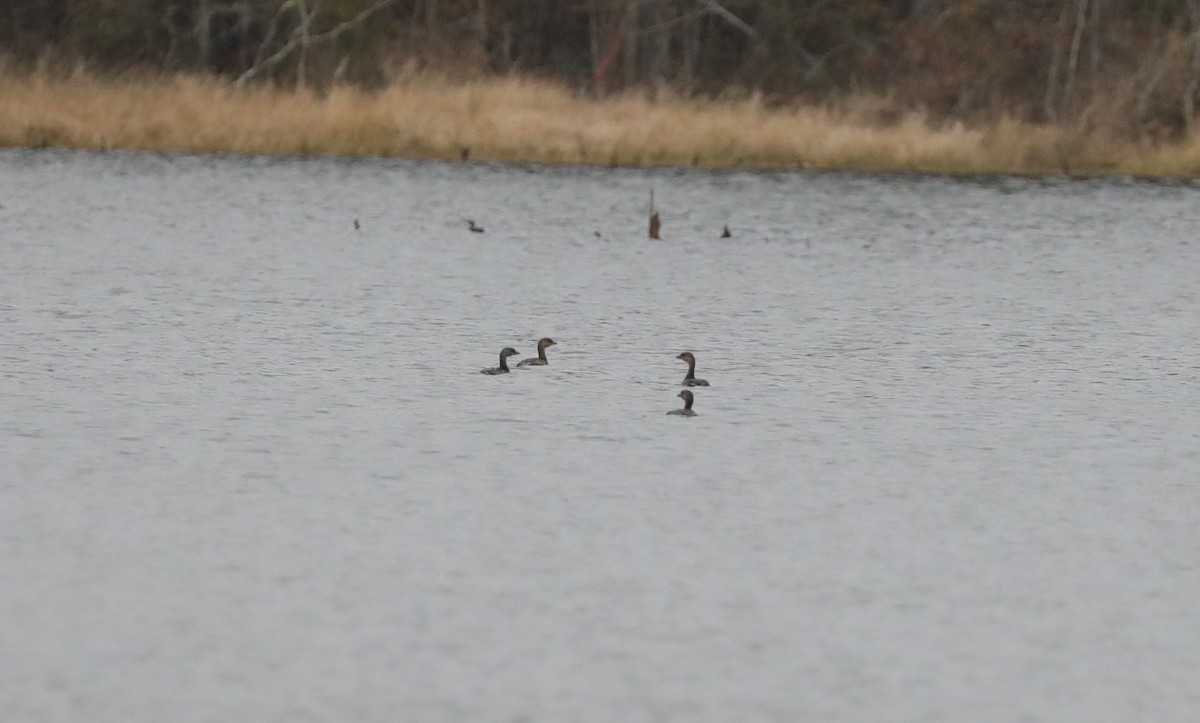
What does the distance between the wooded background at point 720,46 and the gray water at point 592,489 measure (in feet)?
50.5

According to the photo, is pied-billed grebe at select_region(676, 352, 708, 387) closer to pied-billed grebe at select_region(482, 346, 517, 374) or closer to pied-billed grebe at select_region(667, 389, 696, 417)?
pied-billed grebe at select_region(667, 389, 696, 417)

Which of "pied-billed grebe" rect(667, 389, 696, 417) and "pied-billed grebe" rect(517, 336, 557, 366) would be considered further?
"pied-billed grebe" rect(517, 336, 557, 366)

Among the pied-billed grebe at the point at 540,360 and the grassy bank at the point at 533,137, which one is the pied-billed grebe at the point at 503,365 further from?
the grassy bank at the point at 533,137

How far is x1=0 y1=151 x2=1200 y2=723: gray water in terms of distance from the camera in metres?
6.53

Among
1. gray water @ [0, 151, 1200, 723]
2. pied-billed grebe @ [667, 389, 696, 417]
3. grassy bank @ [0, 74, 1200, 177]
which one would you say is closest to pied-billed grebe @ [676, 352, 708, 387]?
gray water @ [0, 151, 1200, 723]

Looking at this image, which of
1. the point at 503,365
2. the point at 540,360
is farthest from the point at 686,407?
the point at 540,360

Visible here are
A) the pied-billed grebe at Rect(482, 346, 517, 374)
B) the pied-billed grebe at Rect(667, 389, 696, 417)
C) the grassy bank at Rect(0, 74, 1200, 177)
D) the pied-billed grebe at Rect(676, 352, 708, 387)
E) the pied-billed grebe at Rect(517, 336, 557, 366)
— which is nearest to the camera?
the pied-billed grebe at Rect(667, 389, 696, 417)

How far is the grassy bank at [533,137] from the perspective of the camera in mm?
31594

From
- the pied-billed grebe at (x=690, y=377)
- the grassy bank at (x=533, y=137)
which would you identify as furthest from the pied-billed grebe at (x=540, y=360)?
the grassy bank at (x=533, y=137)

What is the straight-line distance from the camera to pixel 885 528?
8.61m

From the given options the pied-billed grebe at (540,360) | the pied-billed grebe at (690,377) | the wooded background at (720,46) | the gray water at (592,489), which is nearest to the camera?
the gray water at (592,489)

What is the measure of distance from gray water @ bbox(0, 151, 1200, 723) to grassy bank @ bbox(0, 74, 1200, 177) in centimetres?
1142

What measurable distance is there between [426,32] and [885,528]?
34.6 metres

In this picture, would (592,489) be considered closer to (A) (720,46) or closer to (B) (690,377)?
(B) (690,377)
